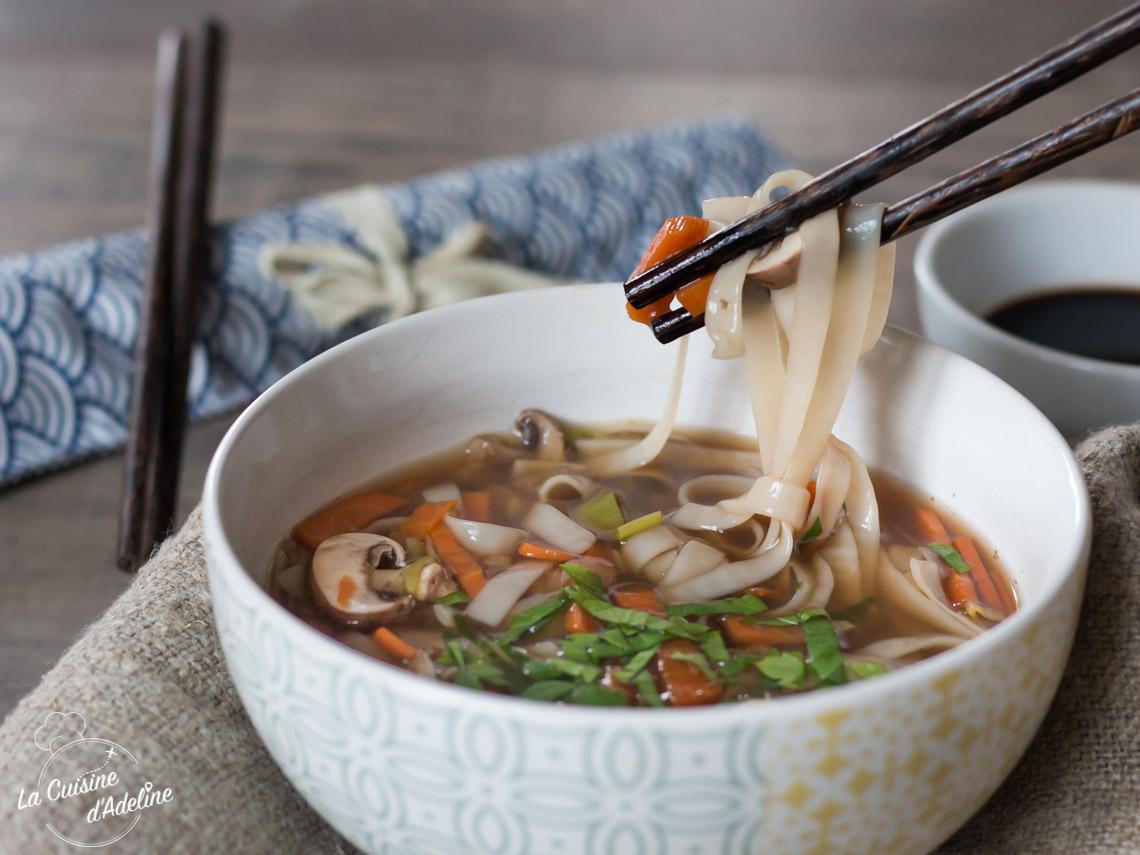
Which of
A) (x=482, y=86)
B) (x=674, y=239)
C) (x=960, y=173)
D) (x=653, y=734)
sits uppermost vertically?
(x=960, y=173)

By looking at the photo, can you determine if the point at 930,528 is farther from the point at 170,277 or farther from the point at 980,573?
the point at 170,277

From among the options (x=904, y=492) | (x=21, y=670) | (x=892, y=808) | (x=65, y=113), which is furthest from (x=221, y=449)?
(x=65, y=113)

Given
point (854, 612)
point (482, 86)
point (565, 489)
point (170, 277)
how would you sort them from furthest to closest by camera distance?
point (482, 86), point (170, 277), point (565, 489), point (854, 612)

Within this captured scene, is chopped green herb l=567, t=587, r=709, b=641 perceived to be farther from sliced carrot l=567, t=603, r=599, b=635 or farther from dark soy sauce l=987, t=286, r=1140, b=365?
dark soy sauce l=987, t=286, r=1140, b=365

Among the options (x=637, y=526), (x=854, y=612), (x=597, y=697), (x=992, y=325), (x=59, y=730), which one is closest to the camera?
(x=597, y=697)

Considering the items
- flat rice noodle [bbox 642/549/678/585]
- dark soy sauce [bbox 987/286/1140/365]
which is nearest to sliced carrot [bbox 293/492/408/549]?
flat rice noodle [bbox 642/549/678/585]

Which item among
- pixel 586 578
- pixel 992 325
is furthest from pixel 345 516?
pixel 992 325
